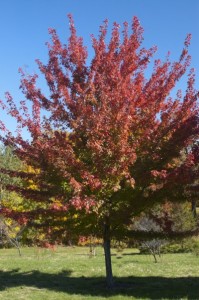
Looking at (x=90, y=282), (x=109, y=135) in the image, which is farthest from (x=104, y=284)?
(x=109, y=135)

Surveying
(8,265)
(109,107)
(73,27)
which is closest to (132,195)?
(109,107)

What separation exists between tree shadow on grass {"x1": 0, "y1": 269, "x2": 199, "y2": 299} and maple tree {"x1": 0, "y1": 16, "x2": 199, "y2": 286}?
34.6 inches

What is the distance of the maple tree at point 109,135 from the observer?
10.0m

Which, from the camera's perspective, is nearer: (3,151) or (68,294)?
(68,294)

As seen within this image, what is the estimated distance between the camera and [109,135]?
399 inches

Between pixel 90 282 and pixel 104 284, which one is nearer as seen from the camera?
pixel 104 284

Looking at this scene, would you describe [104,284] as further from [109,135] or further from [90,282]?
[109,135]

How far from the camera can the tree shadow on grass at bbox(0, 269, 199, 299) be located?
10.6 m

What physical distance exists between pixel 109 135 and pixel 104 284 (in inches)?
211

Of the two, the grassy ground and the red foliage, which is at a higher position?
the red foliage

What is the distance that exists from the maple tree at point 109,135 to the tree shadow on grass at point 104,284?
88 cm

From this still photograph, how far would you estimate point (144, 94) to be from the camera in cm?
1124

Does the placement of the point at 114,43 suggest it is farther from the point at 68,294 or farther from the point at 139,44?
the point at 68,294

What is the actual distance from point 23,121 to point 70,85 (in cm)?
179
